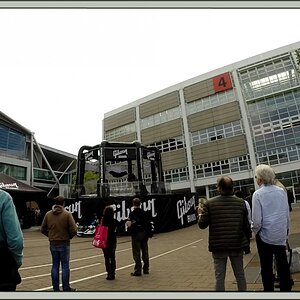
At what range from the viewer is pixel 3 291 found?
303cm

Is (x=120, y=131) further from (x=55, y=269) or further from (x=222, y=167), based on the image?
(x=55, y=269)

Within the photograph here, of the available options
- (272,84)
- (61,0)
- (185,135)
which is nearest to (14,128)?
(185,135)

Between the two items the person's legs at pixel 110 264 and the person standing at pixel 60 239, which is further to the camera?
the person's legs at pixel 110 264

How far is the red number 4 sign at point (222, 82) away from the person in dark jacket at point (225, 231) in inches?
1535

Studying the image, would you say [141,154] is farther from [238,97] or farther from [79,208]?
[238,97]

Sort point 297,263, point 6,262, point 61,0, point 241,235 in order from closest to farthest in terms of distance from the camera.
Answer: point 6,262 → point 241,235 → point 61,0 → point 297,263

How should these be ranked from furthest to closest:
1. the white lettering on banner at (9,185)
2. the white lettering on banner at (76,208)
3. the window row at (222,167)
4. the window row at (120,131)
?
the window row at (120,131) < the window row at (222,167) < the white lettering on banner at (9,185) < the white lettering on banner at (76,208)

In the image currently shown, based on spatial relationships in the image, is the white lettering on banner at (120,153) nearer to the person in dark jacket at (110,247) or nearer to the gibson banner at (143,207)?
the gibson banner at (143,207)

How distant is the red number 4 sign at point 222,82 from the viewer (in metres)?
40.8

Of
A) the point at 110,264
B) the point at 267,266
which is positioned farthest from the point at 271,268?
the point at 110,264

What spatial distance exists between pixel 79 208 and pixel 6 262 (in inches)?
503

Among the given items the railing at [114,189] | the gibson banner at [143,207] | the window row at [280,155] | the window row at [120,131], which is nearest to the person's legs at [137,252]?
→ the gibson banner at [143,207]

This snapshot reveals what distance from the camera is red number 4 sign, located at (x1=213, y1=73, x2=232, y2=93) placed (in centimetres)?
4078

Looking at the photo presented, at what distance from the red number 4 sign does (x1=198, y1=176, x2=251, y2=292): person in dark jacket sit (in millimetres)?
38994
